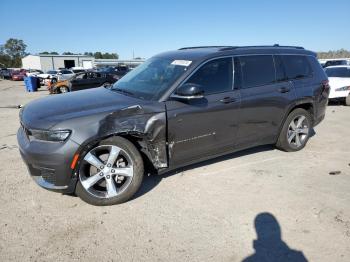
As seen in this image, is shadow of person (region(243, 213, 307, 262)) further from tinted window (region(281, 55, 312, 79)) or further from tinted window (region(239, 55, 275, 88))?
tinted window (region(281, 55, 312, 79))

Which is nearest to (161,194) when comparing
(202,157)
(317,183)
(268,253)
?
(202,157)

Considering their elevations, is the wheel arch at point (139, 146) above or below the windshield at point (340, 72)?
below

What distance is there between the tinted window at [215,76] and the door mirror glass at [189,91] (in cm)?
22

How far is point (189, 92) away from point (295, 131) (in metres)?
2.76

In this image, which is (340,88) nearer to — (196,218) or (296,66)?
(296,66)

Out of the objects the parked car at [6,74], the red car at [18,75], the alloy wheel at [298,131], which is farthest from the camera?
the parked car at [6,74]

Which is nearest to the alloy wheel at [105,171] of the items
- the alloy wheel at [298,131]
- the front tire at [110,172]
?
the front tire at [110,172]

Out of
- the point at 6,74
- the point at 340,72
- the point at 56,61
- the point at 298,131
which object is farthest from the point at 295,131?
the point at 56,61

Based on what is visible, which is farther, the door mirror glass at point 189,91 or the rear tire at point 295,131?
the rear tire at point 295,131

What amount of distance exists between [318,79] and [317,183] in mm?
2301

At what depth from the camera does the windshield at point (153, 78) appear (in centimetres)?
407

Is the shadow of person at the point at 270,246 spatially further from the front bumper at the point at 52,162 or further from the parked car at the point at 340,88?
the parked car at the point at 340,88

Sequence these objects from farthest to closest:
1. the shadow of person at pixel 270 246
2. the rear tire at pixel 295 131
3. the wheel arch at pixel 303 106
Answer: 1. the rear tire at pixel 295 131
2. the wheel arch at pixel 303 106
3. the shadow of person at pixel 270 246

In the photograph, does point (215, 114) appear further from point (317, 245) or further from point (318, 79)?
point (318, 79)
